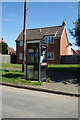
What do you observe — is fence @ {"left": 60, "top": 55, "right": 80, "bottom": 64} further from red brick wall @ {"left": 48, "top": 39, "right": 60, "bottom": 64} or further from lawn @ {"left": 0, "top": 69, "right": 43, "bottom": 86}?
lawn @ {"left": 0, "top": 69, "right": 43, "bottom": 86}

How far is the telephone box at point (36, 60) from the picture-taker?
847 cm

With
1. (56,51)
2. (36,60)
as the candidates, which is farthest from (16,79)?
(56,51)

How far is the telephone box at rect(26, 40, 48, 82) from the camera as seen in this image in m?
8.47

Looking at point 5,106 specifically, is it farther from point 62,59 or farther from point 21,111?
point 62,59

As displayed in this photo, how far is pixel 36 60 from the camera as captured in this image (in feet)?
28.7

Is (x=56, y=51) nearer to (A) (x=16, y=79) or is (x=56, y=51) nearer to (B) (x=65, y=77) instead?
(B) (x=65, y=77)

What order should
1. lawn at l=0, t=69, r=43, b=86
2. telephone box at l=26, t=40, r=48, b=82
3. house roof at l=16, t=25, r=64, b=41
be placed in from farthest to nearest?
1. house roof at l=16, t=25, r=64, b=41
2. telephone box at l=26, t=40, r=48, b=82
3. lawn at l=0, t=69, r=43, b=86

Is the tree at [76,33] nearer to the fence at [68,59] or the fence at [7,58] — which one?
the fence at [68,59]

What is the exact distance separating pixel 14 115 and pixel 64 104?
201 cm

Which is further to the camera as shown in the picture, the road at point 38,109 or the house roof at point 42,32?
the house roof at point 42,32

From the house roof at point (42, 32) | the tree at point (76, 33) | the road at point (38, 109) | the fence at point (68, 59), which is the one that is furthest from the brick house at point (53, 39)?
the road at point (38, 109)

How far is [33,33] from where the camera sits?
1240 inches

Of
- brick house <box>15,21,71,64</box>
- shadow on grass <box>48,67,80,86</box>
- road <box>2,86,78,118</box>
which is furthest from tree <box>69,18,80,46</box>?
brick house <box>15,21,71,64</box>

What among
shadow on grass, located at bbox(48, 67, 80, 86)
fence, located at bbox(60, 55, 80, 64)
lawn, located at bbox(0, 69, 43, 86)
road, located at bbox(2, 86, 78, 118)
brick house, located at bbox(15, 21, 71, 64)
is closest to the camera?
road, located at bbox(2, 86, 78, 118)
